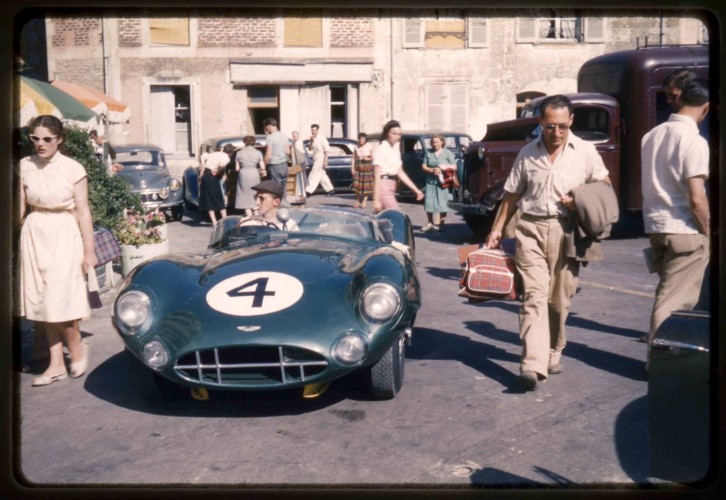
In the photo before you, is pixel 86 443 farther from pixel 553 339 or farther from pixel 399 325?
pixel 553 339

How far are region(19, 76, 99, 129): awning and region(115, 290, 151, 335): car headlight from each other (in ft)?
11.2

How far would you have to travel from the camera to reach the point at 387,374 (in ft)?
15.3

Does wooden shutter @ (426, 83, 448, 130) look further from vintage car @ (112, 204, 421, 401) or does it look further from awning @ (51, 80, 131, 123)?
vintage car @ (112, 204, 421, 401)

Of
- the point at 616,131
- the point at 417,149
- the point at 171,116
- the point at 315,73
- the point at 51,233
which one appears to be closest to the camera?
the point at 51,233

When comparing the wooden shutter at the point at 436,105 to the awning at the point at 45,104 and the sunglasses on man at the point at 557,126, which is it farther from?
the sunglasses on man at the point at 557,126

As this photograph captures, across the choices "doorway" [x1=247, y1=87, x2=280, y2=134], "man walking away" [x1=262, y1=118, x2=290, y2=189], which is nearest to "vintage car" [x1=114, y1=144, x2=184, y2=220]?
"man walking away" [x1=262, y1=118, x2=290, y2=189]

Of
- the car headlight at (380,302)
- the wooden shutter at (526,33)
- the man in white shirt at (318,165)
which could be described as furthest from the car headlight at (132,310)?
the wooden shutter at (526,33)

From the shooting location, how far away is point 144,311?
4.57 metres

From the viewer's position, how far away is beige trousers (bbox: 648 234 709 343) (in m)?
4.84

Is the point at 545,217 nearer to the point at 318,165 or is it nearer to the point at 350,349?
the point at 350,349

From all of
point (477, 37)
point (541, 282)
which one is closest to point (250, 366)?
point (541, 282)

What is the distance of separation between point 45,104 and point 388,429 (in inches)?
213

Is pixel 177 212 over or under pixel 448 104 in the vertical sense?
under

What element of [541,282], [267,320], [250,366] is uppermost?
[541,282]
